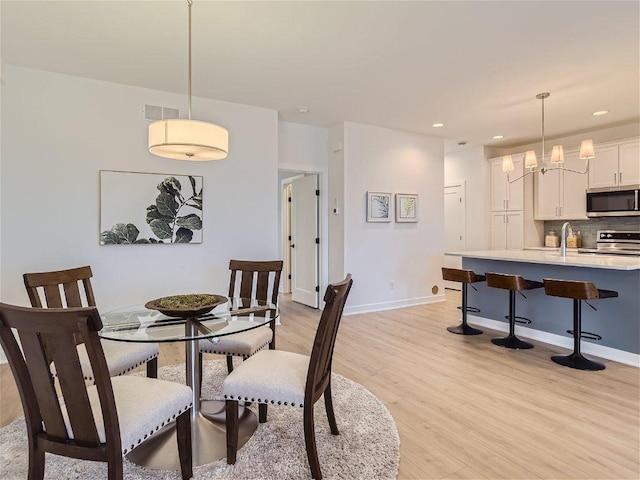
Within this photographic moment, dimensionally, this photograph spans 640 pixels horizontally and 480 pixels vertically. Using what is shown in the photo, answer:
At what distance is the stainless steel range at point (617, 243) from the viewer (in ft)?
17.0

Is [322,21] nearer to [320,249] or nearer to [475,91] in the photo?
[475,91]

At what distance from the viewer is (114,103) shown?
389 centimetres

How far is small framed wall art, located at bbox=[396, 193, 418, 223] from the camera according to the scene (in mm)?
5848

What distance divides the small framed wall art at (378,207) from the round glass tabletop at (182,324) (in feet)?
10.4

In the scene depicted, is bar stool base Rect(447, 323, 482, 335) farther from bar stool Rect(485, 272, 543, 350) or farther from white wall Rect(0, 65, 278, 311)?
white wall Rect(0, 65, 278, 311)

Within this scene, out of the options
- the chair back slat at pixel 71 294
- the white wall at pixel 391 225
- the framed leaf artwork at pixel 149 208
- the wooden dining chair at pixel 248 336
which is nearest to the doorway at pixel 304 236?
the white wall at pixel 391 225

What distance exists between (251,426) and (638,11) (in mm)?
3880

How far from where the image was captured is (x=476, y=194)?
7.02 m

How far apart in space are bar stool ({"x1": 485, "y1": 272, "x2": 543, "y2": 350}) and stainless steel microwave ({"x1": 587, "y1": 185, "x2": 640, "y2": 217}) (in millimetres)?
2395

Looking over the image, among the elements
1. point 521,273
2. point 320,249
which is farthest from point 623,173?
point 320,249

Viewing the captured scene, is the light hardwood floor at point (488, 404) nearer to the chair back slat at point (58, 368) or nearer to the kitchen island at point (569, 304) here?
the kitchen island at point (569, 304)

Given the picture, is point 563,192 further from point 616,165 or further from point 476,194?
point 476,194

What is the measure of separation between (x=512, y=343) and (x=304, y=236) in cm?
343

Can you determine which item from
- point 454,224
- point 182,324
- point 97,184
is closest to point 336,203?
point 97,184
